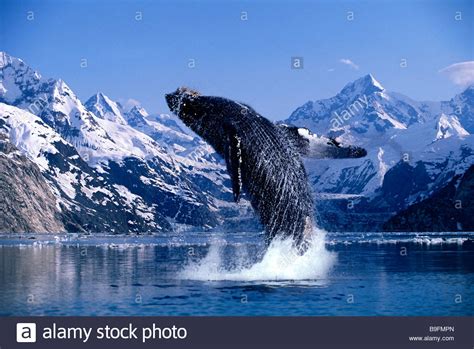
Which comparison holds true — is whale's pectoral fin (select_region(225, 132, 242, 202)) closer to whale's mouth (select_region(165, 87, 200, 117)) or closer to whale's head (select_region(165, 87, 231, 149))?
whale's head (select_region(165, 87, 231, 149))

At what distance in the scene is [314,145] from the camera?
16.4 metres

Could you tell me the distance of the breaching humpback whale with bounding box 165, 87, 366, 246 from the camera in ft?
52.1

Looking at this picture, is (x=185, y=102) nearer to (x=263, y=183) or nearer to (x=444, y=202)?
(x=263, y=183)

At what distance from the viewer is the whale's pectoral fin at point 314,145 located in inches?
636

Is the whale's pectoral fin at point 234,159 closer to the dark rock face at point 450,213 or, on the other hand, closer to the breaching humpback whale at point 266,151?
the breaching humpback whale at point 266,151

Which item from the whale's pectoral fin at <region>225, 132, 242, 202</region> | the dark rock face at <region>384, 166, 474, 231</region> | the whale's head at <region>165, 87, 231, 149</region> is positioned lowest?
the dark rock face at <region>384, 166, 474, 231</region>

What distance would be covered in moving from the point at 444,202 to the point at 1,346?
641ft

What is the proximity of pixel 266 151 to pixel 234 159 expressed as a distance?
1.29 metres

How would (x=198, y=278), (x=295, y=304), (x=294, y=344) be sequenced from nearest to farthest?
(x=294, y=344) → (x=295, y=304) → (x=198, y=278)

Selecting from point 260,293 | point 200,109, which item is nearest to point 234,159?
point 200,109

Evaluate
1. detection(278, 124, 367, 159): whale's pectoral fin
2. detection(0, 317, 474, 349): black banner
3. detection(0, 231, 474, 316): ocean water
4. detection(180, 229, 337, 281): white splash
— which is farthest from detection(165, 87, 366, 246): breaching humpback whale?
detection(0, 317, 474, 349): black banner

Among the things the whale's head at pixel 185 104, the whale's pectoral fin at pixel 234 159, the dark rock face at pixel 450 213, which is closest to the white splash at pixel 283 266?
the whale's pectoral fin at pixel 234 159

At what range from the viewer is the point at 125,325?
36.6ft

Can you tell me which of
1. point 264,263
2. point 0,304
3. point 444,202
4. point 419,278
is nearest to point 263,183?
point 264,263
